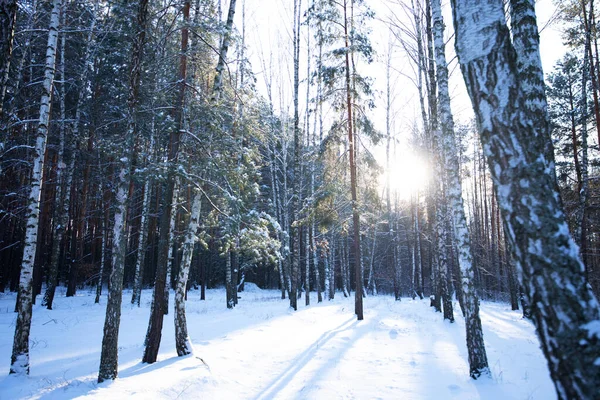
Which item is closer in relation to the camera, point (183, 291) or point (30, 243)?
point (30, 243)

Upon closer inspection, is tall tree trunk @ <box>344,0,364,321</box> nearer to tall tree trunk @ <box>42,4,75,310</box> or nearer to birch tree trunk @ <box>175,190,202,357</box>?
birch tree trunk @ <box>175,190,202,357</box>

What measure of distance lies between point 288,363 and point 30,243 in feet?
19.6

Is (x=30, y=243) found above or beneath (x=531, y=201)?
beneath

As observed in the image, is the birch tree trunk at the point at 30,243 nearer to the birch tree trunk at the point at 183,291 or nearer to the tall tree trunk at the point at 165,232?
the tall tree trunk at the point at 165,232

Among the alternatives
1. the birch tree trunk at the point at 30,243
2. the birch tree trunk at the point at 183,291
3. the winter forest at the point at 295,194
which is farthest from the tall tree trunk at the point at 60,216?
the birch tree trunk at the point at 183,291

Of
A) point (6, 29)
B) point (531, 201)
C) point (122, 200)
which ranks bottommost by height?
point (531, 201)

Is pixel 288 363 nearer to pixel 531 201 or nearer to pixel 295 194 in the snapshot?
pixel 531 201

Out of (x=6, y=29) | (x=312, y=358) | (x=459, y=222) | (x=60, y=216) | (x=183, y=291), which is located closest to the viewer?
(x=6, y=29)

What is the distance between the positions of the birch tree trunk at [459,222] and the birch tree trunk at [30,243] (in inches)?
331

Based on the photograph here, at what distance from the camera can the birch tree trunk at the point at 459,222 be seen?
583 centimetres

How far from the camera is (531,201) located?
1.98 m

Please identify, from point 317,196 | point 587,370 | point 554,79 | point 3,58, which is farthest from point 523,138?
point 554,79

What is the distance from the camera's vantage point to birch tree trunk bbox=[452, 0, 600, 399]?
1.74 metres

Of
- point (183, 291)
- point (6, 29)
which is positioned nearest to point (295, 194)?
point (183, 291)
